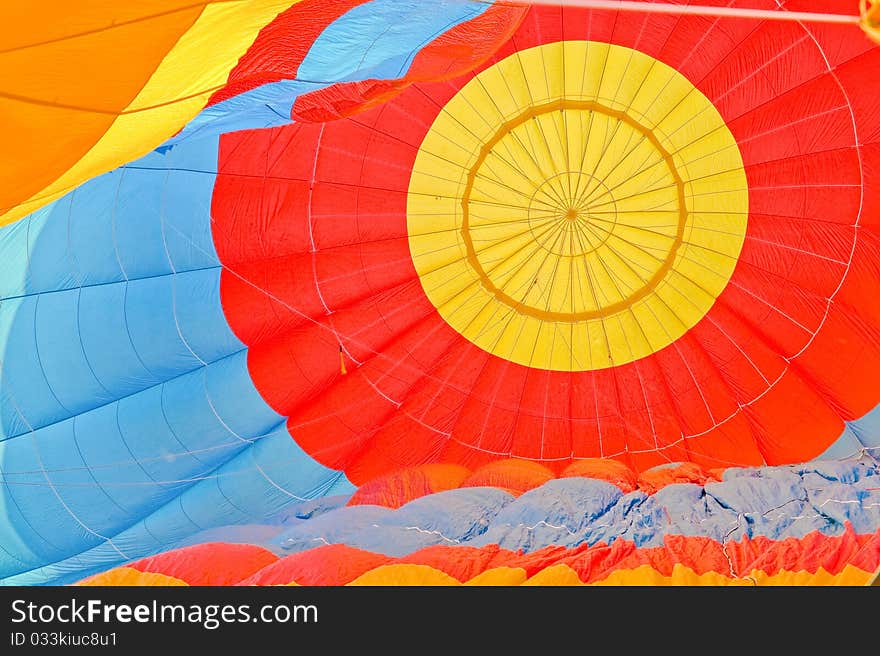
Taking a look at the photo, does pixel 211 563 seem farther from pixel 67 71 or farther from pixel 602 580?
pixel 67 71

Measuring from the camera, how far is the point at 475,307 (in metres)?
4.81

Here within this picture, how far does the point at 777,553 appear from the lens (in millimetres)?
3215

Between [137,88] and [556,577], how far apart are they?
198 centimetres

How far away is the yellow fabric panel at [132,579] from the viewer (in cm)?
342

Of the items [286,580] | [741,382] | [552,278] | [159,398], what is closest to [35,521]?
[159,398]

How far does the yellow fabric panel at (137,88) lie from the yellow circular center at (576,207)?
2260 millimetres

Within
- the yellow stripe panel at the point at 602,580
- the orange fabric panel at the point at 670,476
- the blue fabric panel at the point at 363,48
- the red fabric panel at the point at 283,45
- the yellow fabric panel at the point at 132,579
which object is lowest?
the yellow stripe panel at the point at 602,580

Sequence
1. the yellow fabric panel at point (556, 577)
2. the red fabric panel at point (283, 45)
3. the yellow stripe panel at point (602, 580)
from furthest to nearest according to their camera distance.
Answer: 1. the yellow fabric panel at point (556, 577)
2. the yellow stripe panel at point (602, 580)
3. the red fabric panel at point (283, 45)

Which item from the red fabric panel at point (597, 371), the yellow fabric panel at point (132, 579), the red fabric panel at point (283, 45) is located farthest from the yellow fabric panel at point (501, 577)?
the red fabric panel at point (283, 45)

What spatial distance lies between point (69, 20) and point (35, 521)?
3055 mm

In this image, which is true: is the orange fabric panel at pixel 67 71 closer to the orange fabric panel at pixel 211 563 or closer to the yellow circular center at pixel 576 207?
the orange fabric panel at pixel 211 563

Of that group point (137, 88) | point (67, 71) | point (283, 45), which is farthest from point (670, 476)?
point (67, 71)

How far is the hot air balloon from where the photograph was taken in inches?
168

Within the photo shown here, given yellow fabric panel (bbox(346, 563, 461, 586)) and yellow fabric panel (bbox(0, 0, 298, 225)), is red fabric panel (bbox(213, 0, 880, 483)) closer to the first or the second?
yellow fabric panel (bbox(346, 563, 461, 586))
